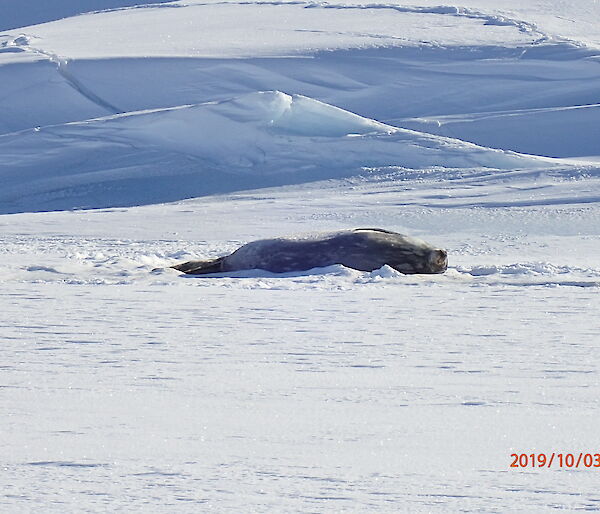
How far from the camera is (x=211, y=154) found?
42.5ft

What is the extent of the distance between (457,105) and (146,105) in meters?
4.32

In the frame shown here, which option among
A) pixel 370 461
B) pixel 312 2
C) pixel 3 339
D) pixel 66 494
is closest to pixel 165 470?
pixel 66 494

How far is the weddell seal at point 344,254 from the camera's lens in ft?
19.3

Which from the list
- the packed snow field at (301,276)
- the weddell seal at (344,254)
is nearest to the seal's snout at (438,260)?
the weddell seal at (344,254)

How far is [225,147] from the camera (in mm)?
12984

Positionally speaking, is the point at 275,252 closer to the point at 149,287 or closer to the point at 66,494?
the point at 149,287

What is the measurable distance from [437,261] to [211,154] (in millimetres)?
7436

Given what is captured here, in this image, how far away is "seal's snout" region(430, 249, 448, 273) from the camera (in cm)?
580
